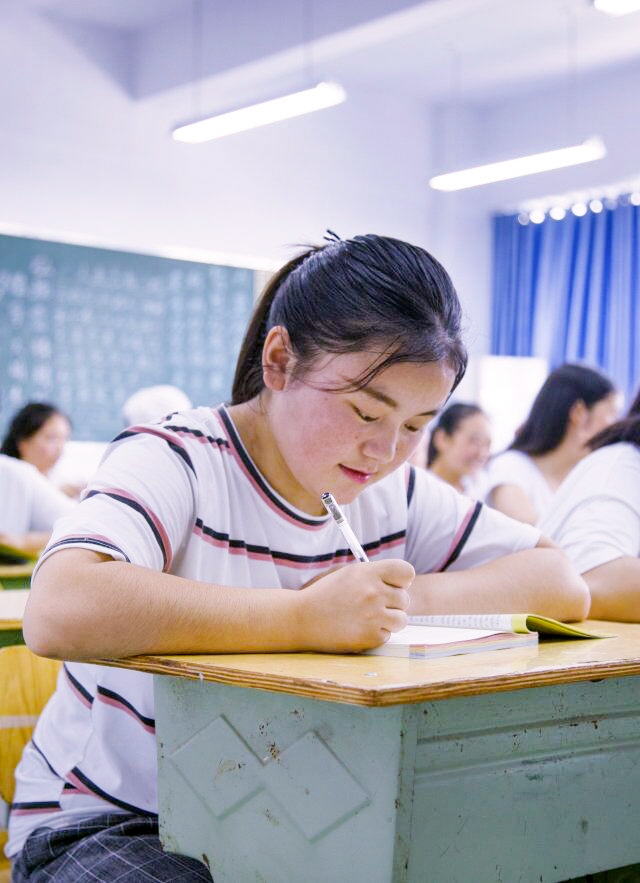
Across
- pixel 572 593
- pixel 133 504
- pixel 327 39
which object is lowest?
pixel 572 593

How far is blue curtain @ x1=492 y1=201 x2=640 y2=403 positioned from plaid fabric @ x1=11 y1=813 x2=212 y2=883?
18.8 ft

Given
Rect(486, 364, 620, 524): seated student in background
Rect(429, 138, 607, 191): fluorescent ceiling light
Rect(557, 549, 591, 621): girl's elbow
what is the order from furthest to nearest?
Rect(429, 138, 607, 191): fluorescent ceiling light
Rect(486, 364, 620, 524): seated student in background
Rect(557, 549, 591, 621): girl's elbow

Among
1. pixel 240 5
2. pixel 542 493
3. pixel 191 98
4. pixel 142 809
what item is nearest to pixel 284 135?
pixel 191 98

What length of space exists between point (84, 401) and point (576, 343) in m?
3.10

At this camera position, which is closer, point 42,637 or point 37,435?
point 42,637

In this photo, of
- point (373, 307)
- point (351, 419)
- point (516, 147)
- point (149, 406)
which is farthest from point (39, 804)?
point (516, 147)

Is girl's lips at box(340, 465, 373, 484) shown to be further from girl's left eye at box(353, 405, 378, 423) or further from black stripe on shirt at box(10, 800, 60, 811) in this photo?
black stripe on shirt at box(10, 800, 60, 811)

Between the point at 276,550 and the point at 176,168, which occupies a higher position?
the point at 176,168

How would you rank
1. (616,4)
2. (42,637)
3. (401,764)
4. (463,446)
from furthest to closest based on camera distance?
(463,446) < (616,4) < (42,637) < (401,764)

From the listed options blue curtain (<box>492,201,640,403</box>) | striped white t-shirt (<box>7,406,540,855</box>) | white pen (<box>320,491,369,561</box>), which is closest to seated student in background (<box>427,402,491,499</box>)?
blue curtain (<box>492,201,640,403</box>)

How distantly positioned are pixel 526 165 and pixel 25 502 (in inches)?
119

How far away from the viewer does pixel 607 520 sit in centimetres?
171

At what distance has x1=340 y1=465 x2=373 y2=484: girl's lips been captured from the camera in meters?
1.25

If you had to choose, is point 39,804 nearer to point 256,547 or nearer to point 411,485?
point 256,547
